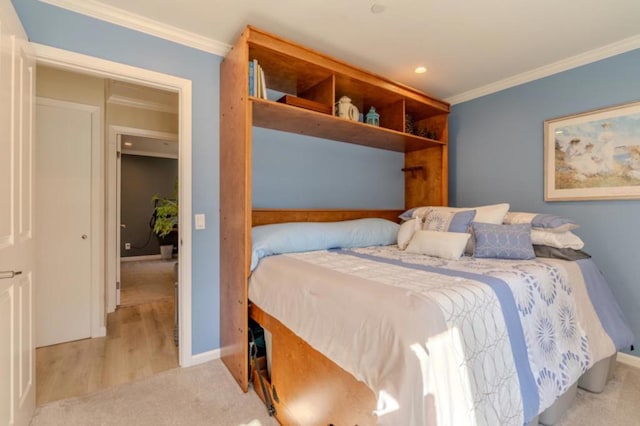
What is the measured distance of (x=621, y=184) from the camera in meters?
2.22

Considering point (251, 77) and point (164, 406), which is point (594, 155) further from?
point (164, 406)

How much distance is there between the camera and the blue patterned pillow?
1948 mm

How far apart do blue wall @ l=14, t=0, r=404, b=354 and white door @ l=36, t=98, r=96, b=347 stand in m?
0.97

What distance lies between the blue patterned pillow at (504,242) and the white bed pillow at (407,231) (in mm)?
473

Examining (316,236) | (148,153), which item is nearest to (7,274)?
(316,236)

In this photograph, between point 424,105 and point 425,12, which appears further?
point 424,105

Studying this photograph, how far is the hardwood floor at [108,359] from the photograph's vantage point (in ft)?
6.29

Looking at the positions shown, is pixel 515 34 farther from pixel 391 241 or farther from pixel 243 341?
pixel 243 341

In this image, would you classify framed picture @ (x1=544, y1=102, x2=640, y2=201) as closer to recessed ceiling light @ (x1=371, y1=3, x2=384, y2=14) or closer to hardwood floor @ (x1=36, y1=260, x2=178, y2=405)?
recessed ceiling light @ (x1=371, y1=3, x2=384, y2=14)

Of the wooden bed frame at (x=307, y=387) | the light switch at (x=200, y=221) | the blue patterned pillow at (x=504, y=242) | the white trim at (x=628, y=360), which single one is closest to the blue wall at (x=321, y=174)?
the light switch at (x=200, y=221)

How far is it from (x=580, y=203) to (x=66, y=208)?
4.30 meters

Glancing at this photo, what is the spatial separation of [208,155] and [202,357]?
152 centimetres

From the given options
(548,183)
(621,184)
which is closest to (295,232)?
(548,183)

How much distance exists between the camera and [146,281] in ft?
→ 15.2
